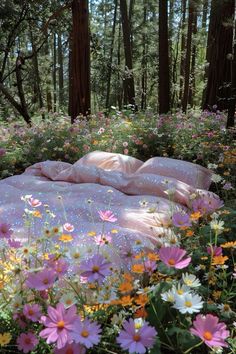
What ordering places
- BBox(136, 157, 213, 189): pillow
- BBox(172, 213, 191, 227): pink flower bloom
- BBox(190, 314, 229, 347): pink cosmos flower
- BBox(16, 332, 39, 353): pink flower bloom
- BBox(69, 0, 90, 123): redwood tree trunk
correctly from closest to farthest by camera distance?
BBox(190, 314, 229, 347): pink cosmos flower
BBox(16, 332, 39, 353): pink flower bloom
BBox(172, 213, 191, 227): pink flower bloom
BBox(136, 157, 213, 189): pillow
BBox(69, 0, 90, 123): redwood tree trunk

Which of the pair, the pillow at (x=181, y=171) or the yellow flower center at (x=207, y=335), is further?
the pillow at (x=181, y=171)

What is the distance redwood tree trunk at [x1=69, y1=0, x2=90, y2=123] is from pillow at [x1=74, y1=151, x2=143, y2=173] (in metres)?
3.48

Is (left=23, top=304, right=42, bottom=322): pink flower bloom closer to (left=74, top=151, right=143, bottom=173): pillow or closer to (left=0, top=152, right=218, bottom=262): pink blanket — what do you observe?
(left=0, top=152, right=218, bottom=262): pink blanket

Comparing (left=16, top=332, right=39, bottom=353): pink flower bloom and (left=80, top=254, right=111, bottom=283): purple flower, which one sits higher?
(left=80, top=254, right=111, bottom=283): purple flower

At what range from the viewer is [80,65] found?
7.93 metres

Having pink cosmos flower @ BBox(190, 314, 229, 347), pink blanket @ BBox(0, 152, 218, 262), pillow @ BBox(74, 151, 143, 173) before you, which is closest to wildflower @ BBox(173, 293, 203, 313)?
pink cosmos flower @ BBox(190, 314, 229, 347)

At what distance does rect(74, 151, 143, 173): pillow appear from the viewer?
4215 millimetres

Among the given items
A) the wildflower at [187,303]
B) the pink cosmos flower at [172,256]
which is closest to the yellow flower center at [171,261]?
the pink cosmos flower at [172,256]

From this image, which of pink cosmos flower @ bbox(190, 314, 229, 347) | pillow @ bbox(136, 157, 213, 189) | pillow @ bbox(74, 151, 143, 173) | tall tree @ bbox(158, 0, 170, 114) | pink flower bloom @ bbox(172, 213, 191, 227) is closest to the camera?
pink cosmos flower @ bbox(190, 314, 229, 347)

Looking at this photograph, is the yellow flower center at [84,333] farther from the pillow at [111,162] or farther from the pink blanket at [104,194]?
the pillow at [111,162]

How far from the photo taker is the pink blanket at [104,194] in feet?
8.25

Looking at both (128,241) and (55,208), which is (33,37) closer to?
(55,208)

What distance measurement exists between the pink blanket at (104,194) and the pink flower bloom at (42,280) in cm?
106

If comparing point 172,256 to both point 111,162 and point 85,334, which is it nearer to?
point 85,334
